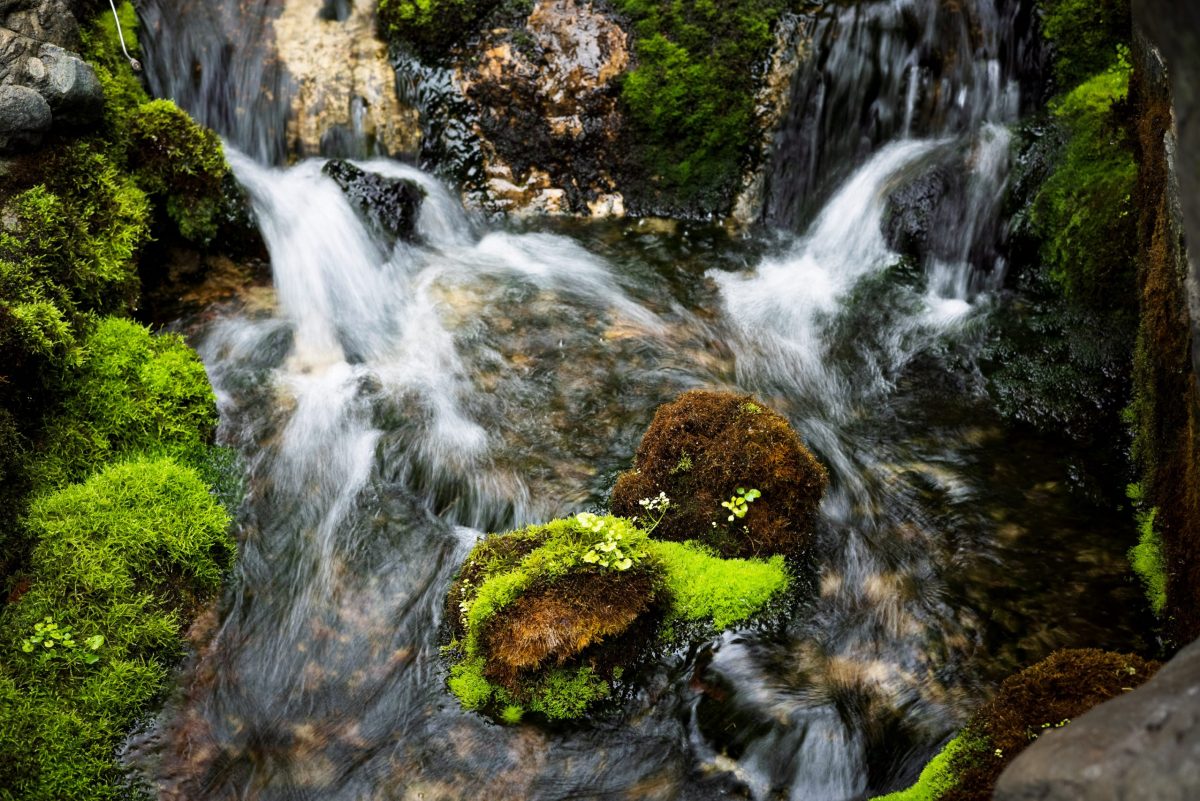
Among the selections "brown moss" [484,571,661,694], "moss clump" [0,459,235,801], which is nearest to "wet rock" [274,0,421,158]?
"moss clump" [0,459,235,801]

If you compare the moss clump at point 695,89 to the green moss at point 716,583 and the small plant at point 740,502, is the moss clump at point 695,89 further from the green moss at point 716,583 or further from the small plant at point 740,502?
the green moss at point 716,583

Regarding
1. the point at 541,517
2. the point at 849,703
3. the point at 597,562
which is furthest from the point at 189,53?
the point at 849,703

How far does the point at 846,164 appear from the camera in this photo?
8219 millimetres

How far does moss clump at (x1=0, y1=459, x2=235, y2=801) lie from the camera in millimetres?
3846

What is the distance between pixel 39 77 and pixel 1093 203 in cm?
751

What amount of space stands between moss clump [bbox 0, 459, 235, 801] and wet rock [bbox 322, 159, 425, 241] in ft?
11.3

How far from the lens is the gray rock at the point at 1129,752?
1654 mm

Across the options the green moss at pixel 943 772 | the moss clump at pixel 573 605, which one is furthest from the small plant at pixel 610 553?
the green moss at pixel 943 772

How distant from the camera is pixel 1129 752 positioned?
1.77 m

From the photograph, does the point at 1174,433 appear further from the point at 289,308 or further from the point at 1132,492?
the point at 289,308

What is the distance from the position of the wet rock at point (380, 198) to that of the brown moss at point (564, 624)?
481cm

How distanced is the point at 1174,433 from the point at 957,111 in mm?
4547

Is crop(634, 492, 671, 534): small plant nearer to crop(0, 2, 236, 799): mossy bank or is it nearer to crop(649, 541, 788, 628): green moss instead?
crop(649, 541, 788, 628): green moss

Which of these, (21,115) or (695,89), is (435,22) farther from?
(21,115)
